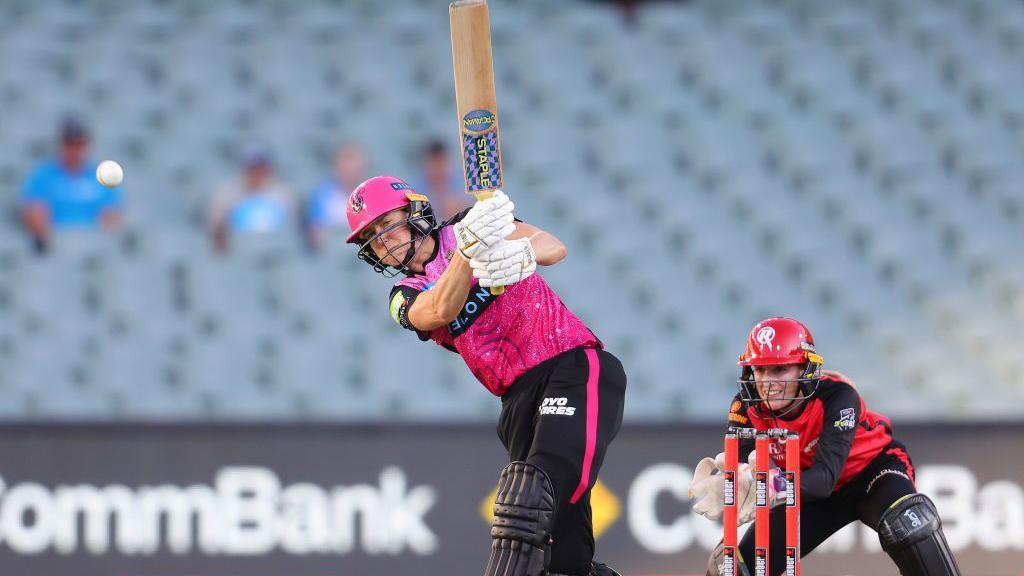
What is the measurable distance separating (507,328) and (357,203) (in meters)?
0.69

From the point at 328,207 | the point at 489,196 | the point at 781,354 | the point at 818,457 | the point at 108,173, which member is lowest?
the point at 818,457

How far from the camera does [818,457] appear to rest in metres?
5.25

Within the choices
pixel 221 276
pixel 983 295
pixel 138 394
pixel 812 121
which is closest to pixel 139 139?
pixel 221 276

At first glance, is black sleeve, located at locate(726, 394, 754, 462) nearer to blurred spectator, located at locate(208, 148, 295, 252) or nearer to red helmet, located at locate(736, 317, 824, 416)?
red helmet, located at locate(736, 317, 824, 416)

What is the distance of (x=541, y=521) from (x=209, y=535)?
3706 mm

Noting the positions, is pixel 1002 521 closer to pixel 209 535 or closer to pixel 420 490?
pixel 420 490

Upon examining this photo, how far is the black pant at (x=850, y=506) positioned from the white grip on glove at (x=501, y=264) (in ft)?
5.34

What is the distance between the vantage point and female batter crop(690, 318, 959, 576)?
5.32m

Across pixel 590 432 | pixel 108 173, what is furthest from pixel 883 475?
pixel 108 173

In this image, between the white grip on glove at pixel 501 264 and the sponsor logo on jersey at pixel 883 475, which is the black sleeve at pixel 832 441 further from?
the white grip on glove at pixel 501 264

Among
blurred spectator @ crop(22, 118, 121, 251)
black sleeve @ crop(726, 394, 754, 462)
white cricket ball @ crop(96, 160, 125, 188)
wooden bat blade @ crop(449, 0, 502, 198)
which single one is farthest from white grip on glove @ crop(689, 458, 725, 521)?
blurred spectator @ crop(22, 118, 121, 251)

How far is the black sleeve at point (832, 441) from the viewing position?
16.8ft

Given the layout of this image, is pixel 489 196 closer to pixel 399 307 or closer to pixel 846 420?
pixel 399 307

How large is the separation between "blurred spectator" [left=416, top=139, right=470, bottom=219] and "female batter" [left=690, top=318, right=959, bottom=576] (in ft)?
12.3
